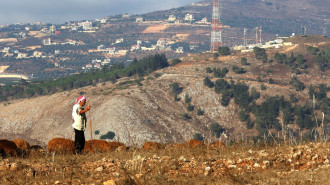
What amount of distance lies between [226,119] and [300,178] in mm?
120157

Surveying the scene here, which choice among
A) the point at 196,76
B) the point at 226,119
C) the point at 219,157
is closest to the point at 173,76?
the point at 196,76

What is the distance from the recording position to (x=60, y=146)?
16.9 meters

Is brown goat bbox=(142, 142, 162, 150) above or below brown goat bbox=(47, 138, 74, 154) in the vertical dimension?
below

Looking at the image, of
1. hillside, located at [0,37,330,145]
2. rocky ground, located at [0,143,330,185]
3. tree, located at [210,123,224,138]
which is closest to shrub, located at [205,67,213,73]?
hillside, located at [0,37,330,145]

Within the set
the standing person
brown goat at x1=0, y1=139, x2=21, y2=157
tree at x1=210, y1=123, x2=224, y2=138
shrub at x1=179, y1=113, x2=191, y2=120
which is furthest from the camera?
shrub at x1=179, y1=113, x2=191, y2=120

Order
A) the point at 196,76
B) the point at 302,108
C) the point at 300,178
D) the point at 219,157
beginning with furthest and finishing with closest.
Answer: the point at 196,76
the point at 302,108
the point at 219,157
the point at 300,178

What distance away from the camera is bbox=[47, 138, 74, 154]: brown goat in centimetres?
1669

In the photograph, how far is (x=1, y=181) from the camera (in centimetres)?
1092

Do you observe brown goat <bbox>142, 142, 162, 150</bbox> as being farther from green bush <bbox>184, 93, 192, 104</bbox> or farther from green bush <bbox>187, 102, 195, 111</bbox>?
green bush <bbox>184, 93, 192, 104</bbox>

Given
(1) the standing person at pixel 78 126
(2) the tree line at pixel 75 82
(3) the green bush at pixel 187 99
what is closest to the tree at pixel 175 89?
(3) the green bush at pixel 187 99

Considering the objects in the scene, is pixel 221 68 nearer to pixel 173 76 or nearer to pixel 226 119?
pixel 173 76

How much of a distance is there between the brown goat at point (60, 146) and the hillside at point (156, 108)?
88.0 metres

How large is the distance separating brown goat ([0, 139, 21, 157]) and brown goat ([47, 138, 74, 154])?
1185mm

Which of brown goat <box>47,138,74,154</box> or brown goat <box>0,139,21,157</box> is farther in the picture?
brown goat <box>47,138,74,154</box>
